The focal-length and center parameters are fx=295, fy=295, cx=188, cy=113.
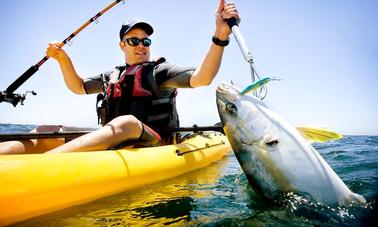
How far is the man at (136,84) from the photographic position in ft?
10.2

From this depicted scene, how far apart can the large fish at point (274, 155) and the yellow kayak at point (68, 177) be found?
1208mm

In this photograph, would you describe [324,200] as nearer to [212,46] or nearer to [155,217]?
[155,217]

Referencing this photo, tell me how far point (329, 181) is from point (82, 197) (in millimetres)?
2025

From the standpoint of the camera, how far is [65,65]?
455 cm

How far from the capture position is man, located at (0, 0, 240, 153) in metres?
3.10

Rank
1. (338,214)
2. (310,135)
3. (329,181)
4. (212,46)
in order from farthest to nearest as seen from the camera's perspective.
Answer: (212,46)
(310,135)
(329,181)
(338,214)

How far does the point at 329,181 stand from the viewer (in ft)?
7.25

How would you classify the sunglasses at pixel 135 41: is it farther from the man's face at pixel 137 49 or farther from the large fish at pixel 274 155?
the large fish at pixel 274 155

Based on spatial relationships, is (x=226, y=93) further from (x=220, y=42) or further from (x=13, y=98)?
(x=13, y=98)

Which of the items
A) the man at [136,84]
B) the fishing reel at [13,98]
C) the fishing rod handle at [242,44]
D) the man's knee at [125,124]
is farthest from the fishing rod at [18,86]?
the fishing rod handle at [242,44]

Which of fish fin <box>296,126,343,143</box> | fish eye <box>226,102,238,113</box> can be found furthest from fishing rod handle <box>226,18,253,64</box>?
fish fin <box>296,126,343,143</box>

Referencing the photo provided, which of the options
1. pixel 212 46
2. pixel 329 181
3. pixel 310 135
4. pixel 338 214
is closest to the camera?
pixel 338 214

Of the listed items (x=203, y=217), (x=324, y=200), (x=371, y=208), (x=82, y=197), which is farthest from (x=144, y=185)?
(x=371, y=208)

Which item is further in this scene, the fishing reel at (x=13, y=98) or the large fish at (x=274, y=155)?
the fishing reel at (x=13, y=98)
